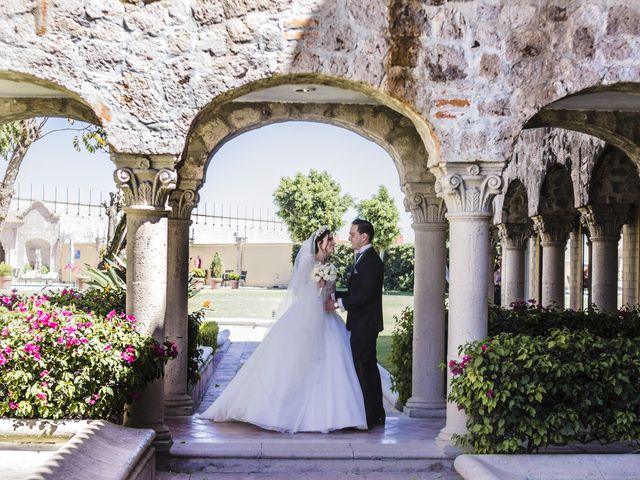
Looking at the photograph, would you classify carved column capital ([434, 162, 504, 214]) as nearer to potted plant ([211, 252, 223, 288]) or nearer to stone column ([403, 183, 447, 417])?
stone column ([403, 183, 447, 417])

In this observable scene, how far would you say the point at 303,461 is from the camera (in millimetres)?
6695

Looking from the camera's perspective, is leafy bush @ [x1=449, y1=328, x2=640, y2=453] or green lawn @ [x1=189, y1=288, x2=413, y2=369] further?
green lawn @ [x1=189, y1=288, x2=413, y2=369]

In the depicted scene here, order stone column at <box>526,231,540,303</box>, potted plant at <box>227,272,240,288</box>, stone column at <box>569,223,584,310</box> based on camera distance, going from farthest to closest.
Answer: potted plant at <box>227,272,240,288</box> < stone column at <box>526,231,540,303</box> < stone column at <box>569,223,584,310</box>

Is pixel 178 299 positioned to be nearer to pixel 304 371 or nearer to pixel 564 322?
pixel 304 371

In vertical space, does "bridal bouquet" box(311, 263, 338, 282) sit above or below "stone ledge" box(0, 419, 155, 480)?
above

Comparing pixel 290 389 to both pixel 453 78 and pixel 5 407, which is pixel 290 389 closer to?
pixel 5 407

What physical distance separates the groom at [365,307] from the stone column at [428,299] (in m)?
0.94

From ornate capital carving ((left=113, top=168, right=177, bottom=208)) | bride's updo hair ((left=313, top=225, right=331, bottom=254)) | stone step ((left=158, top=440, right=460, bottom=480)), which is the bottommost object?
stone step ((left=158, top=440, right=460, bottom=480))

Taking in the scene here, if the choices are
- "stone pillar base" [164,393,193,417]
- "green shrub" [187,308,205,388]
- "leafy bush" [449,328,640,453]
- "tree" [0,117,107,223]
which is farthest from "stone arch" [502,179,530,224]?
"leafy bush" [449,328,640,453]

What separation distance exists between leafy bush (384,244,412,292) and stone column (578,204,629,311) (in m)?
27.8

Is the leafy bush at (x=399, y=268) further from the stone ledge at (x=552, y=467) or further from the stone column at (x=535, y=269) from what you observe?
the stone ledge at (x=552, y=467)

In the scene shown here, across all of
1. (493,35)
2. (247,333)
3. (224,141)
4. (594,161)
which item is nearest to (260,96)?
(224,141)

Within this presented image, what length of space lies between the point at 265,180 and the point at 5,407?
53495 millimetres

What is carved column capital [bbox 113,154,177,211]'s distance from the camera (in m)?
6.64
